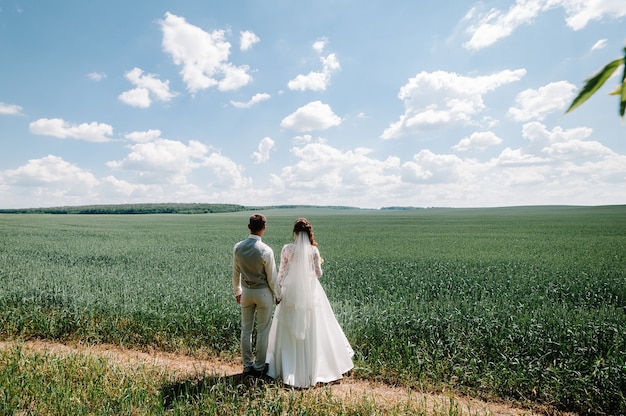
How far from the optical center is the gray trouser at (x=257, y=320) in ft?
20.9

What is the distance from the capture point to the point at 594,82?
79 centimetres

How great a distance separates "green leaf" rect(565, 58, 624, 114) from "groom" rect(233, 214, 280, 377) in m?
5.45

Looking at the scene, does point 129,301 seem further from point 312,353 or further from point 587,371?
point 587,371

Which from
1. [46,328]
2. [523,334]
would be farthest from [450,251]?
[46,328]

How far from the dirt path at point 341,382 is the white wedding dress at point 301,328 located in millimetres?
545

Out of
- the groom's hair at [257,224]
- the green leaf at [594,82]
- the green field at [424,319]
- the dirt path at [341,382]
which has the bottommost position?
the dirt path at [341,382]

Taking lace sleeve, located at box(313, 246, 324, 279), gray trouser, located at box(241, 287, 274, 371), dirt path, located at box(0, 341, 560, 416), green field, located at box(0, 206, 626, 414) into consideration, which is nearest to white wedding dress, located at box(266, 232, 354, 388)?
lace sleeve, located at box(313, 246, 324, 279)

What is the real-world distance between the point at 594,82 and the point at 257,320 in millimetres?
6457

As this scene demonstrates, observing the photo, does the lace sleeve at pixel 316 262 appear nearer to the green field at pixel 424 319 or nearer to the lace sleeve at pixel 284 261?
the lace sleeve at pixel 284 261

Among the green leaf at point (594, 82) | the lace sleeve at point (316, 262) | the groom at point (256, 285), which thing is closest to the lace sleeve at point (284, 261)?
the groom at point (256, 285)

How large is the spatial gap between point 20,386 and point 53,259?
17.2 m

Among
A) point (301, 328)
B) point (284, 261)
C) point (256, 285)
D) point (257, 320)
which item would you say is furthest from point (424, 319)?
point (256, 285)

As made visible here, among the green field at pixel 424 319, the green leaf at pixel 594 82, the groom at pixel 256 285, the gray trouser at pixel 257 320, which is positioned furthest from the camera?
the green field at pixel 424 319

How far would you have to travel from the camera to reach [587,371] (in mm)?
6789
